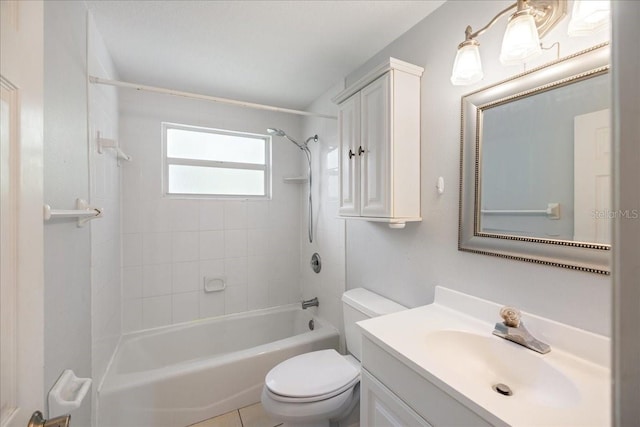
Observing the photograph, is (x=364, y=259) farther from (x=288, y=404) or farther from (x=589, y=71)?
(x=589, y=71)

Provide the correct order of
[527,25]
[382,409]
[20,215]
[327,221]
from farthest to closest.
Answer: [327,221]
[382,409]
[527,25]
[20,215]

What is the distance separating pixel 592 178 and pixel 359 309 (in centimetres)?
115

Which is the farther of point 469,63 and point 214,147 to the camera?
point 214,147

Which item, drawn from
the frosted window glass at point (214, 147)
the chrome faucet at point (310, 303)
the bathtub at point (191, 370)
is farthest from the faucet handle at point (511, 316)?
the frosted window glass at point (214, 147)

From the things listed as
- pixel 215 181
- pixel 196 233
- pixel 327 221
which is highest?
pixel 215 181

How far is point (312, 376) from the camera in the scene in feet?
4.57

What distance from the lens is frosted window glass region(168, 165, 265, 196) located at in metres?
2.29

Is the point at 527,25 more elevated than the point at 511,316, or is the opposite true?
the point at 527,25

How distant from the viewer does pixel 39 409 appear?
0.53 m

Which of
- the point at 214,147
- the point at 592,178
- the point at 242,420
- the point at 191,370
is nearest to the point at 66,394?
the point at 191,370

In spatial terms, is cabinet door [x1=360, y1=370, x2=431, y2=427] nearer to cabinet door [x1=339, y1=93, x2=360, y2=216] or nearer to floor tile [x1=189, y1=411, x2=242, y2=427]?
cabinet door [x1=339, y1=93, x2=360, y2=216]

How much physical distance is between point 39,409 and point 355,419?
154cm

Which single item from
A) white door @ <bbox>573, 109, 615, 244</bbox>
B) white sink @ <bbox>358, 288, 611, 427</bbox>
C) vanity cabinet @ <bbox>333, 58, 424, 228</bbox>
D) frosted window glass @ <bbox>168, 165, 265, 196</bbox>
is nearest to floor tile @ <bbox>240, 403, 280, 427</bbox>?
white sink @ <bbox>358, 288, 611, 427</bbox>

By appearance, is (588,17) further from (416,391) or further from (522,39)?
(416,391)
